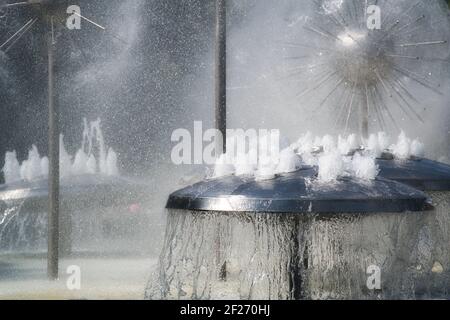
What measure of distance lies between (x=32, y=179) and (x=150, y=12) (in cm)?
1533

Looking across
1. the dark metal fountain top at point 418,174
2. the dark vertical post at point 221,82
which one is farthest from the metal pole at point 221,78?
the dark metal fountain top at point 418,174

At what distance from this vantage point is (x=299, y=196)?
1048 cm

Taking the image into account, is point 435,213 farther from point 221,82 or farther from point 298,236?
point 221,82

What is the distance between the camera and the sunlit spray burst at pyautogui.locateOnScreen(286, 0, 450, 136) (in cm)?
1856

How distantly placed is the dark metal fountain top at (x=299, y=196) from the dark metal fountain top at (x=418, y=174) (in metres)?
3.49

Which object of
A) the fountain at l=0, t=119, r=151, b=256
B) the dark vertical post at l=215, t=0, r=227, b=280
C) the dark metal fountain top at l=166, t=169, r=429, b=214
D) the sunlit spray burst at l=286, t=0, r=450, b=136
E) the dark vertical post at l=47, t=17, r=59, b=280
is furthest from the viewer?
the fountain at l=0, t=119, r=151, b=256

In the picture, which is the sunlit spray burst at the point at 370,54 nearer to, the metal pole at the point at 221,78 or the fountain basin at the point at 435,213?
the fountain basin at the point at 435,213

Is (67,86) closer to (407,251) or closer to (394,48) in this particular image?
(394,48)

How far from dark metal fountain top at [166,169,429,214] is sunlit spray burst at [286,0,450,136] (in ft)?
22.1

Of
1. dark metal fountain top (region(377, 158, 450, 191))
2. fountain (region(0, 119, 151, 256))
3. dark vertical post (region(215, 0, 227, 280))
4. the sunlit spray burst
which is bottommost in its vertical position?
fountain (region(0, 119, 151, 256))

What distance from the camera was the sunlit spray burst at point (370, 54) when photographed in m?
18.6

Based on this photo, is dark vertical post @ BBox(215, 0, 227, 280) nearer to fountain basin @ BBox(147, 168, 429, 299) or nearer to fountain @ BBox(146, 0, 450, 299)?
fountain @ BBox(146, 0, 450, 299)

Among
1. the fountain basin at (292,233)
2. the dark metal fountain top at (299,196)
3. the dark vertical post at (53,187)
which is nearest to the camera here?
the dark metal fountain top at (299,196)

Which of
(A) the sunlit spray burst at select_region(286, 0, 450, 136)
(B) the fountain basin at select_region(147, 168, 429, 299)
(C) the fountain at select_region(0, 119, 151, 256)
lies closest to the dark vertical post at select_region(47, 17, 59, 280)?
(B) the fountain basin at select_region(147, 168, 429, 299)
